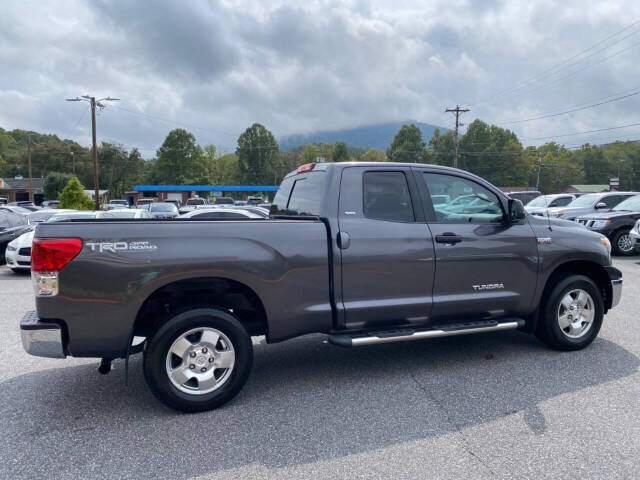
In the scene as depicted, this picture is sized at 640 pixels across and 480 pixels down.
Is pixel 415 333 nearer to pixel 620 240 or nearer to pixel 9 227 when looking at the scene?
pixel 620 240

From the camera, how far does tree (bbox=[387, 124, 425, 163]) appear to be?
90688mm

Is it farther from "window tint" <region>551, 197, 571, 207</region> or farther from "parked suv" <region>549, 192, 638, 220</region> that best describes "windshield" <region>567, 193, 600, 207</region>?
"window tint" <region>551, 197, 571, 207</region>

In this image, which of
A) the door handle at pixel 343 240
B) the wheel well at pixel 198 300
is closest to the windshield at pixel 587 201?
the door handle at pixel 343 240

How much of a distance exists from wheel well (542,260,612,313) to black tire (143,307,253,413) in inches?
130

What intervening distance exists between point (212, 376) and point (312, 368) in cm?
128

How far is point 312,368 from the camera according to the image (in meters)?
4.72

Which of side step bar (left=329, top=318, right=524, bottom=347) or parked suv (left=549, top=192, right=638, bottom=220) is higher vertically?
parked suv (left=549, top=192, right=638, bottom=220)

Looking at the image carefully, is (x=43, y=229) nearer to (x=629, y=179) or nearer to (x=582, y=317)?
(x=582, y=317)

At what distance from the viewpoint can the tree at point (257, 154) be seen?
314 ft

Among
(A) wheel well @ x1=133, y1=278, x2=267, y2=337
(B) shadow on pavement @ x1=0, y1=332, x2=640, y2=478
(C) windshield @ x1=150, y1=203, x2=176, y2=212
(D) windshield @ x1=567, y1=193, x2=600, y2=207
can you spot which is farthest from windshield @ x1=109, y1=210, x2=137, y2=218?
(D) windshield @ x1=567, y1=193, x2=600, y2=207

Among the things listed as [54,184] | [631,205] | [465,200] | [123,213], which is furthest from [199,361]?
[54,184]

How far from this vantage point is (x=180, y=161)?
89250mm

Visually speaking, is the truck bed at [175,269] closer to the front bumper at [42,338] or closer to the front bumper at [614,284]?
the front bumper at [42,338]

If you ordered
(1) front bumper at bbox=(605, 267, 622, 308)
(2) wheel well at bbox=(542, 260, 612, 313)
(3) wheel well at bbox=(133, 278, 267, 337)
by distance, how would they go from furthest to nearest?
1. (1) front bumper at bbox=(605, 267, 622, 308)
2. (2) wheel well at bbox=(542, 260, 612, 313)
3. (3) wheel well at bbox=(133, 278, 267, 337)
